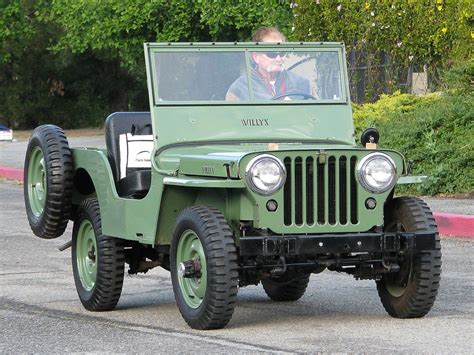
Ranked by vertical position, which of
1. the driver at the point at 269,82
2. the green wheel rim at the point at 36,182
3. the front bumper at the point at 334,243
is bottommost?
the front bumper at the point at 334,243

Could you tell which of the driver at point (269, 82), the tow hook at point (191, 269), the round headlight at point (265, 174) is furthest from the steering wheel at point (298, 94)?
the tow hook at point (191, 269)

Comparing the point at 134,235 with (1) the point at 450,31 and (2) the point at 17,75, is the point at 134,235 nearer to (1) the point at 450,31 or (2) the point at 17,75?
(1) the point at 450,31

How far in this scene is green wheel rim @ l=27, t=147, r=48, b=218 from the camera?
28.9 ft

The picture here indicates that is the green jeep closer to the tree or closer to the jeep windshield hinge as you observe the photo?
the jeep windshield hinge

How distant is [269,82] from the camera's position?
8461mm

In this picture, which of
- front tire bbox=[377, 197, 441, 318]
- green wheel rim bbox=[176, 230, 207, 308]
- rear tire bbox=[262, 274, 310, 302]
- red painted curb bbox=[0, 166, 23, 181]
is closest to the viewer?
green wheel rim bbox=[176, 230, 207, 308]

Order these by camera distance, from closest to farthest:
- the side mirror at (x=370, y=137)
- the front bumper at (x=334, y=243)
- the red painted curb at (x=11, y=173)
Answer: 1. the front bumper at (x=334, y=243)
2. the side mirror at (x=370, y=137)
3. the red painted curb at (x=11, y=173)

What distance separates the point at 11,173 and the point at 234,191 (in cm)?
1556

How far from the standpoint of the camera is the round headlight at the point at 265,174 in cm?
705

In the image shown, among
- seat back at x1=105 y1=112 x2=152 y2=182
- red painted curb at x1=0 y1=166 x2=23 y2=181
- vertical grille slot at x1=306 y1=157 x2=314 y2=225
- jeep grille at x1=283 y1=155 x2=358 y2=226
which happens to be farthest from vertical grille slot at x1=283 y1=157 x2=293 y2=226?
red painted curb at x1=0 y1=166 x2=23 y2=181

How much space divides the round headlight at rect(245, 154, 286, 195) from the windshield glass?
4.28ft

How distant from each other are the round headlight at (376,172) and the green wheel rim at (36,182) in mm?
2472

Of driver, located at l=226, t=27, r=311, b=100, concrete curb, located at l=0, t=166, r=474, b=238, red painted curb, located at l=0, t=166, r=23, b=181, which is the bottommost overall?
red painted curb, located at l=0, t=166, r=23, b=181

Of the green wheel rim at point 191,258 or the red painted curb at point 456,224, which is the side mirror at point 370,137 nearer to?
the green wheel rim at point 191,258
